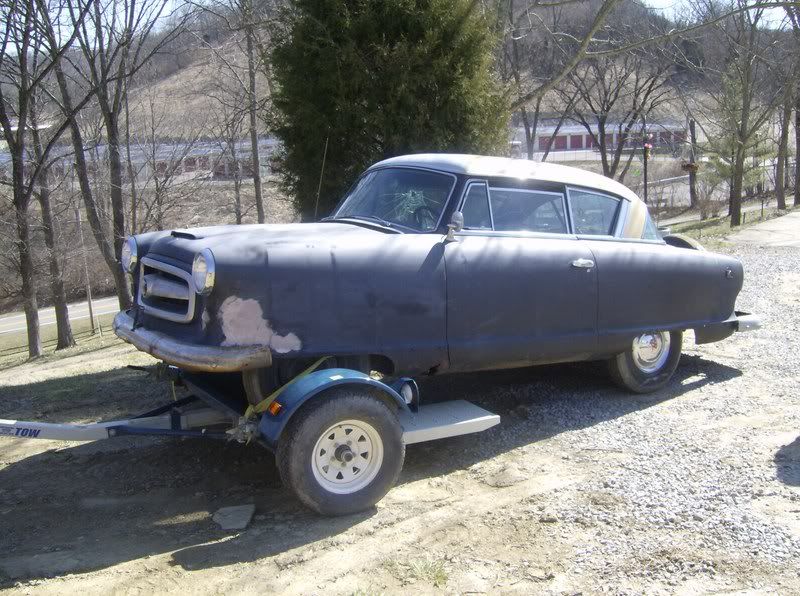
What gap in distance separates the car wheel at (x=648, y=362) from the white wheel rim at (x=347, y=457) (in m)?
2.59

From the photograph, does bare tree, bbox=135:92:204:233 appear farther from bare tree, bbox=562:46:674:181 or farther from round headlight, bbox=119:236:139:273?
bare tree, bbox=562:46:674:181

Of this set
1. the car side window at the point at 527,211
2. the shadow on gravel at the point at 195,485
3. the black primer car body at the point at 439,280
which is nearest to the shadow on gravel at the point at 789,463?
the shadow on gravel at the point at 195,485

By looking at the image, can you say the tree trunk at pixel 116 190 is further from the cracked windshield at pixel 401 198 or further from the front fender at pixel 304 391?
the front fender at pixel 304 391

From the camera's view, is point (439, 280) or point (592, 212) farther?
point (592, 212)

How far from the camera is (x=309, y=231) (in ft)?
17.0

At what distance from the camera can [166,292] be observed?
15.4 ft

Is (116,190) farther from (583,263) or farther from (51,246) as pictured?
(583,263)

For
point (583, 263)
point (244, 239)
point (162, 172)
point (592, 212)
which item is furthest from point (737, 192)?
point (244, 239)

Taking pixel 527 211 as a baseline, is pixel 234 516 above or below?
below

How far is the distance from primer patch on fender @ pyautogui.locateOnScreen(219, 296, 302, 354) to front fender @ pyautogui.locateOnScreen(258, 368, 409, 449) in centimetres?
27

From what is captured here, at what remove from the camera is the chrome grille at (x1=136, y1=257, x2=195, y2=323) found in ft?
14.8

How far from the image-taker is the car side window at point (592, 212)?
19.8 feet

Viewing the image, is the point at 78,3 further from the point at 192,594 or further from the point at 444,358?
the point at 192,594

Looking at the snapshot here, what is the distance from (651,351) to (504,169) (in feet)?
6.68
